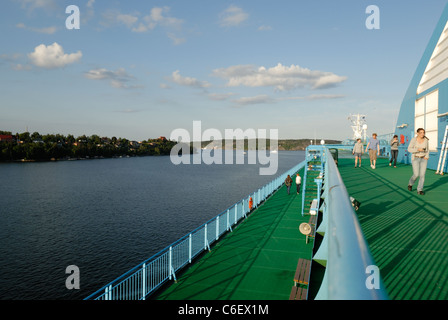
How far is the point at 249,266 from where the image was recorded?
11305 millimetres

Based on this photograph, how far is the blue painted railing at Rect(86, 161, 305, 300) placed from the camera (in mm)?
9067

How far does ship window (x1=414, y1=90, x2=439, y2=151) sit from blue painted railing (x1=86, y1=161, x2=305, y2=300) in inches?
434

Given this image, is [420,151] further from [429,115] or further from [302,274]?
[429,115]

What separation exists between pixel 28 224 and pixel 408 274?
124ft

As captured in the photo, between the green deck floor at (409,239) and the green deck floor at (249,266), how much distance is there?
14.6 feet

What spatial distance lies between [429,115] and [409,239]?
1536cm

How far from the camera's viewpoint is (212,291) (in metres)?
9.55

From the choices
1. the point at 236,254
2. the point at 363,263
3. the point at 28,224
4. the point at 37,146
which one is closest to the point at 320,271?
the point at 363,263

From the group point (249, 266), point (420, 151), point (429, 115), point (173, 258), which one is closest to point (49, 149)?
point (173, 258)

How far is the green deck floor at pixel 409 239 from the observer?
10.1 ft

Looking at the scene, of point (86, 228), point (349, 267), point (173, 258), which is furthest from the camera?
point (86, 228)

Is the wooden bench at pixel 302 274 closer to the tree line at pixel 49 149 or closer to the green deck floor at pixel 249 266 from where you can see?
the green deck floor at pixel 249 266

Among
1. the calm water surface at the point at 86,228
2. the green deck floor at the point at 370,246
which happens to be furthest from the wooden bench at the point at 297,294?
the calm water surface at the point at 86,228

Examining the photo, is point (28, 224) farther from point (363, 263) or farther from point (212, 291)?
point (363, 263)
